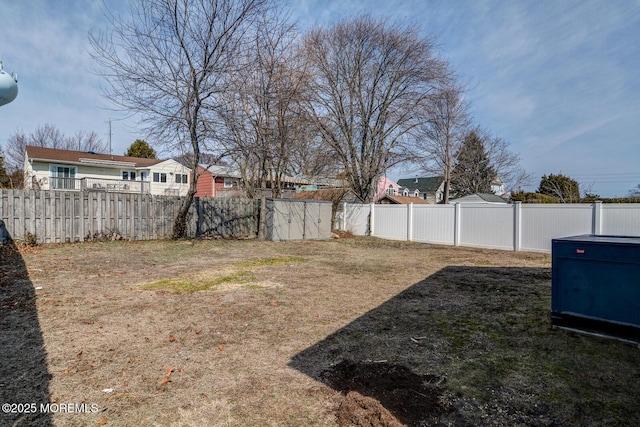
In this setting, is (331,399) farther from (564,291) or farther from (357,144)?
(357,144)

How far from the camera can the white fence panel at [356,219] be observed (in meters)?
16.6

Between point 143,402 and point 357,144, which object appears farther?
point 357,144

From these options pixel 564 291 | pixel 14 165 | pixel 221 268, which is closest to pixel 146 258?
pixel 221 268

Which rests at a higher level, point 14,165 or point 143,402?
point 14,165

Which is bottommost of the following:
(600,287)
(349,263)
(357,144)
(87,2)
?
(349,263)

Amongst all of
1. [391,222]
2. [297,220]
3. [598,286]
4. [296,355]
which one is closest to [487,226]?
[391,222]

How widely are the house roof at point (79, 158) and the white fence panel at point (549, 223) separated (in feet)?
87.9

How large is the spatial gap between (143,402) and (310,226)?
12.4 metres

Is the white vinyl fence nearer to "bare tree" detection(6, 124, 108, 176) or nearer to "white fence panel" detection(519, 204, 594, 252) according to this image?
"white fence panel" detection(519, 204, 594, 252)

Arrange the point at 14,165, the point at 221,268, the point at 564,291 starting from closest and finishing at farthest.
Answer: the point at 564,291, the point at 221,268, the point at 14,165

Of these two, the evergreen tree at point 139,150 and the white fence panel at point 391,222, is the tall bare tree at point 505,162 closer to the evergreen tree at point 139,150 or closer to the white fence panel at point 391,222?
the white fence panel at point 391,222

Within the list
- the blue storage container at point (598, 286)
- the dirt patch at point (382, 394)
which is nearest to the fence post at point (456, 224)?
the blue storage container at point (598, 286)

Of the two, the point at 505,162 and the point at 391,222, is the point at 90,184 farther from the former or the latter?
the point at 505,162

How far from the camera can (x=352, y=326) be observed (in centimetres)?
389
